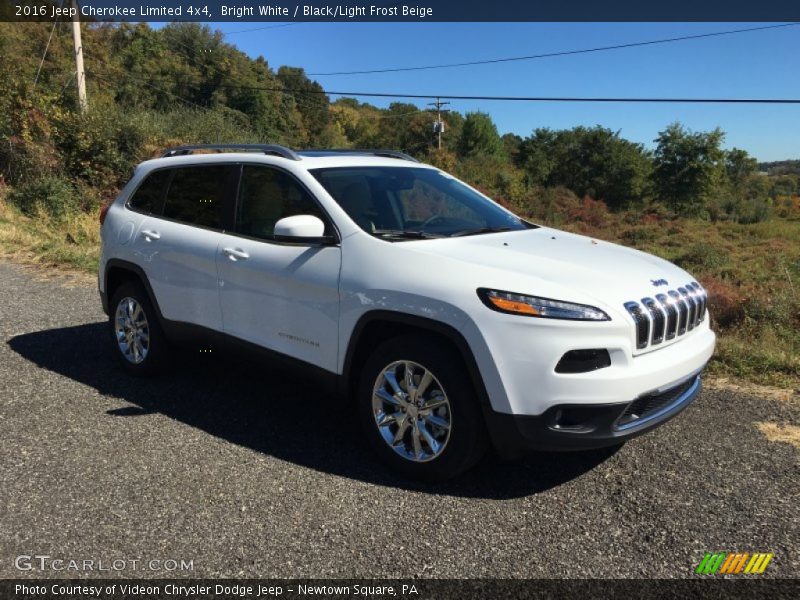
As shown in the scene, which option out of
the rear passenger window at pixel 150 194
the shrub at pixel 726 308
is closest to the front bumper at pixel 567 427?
the rear passenger window at pixel 150 194

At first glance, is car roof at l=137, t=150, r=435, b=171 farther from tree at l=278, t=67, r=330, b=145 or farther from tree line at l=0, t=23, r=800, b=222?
tree at l=278, t=67, r=330, b=145

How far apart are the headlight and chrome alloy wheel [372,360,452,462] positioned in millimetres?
526

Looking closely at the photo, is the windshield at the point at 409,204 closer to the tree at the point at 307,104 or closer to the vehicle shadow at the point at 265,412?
the vehicle shadow at the point at 265,412

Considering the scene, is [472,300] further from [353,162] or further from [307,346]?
[353,162]

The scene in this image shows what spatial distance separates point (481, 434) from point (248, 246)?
1.96m

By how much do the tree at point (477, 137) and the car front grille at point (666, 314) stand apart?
8138 cm

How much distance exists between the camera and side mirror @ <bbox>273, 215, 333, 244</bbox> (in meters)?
3.46

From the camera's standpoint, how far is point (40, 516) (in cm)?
300

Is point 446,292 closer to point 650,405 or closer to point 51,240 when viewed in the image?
point 650,405

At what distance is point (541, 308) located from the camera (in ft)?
9.53

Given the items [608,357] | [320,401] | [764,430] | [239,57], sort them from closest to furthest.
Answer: [608,357] → [764,430] → [320,401] → [239,57]

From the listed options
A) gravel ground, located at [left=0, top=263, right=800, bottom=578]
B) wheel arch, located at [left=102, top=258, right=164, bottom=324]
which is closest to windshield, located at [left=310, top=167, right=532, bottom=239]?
gravel ground, located at [left=0, top=263, right=800, bottom=578]

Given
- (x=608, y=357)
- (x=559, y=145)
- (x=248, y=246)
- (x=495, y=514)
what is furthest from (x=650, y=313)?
(x=559, y=145)
